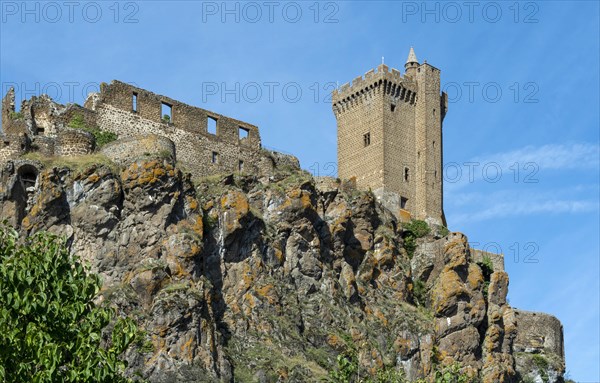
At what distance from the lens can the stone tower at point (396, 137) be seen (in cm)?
8362

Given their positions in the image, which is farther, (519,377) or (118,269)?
(519,377)

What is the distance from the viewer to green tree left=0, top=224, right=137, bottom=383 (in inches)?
1281

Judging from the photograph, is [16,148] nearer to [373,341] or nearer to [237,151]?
[237,151]

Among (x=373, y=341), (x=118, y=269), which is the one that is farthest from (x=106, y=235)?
(x=373, y=341)

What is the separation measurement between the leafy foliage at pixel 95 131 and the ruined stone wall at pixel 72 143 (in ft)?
4.81

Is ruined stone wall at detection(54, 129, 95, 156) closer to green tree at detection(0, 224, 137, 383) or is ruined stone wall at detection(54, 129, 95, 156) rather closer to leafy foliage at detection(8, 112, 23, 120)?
leafy foliage at detection(8, 112, 23, 120)

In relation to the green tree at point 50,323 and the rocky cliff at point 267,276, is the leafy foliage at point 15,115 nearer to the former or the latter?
the rocky cliff at point 267,276

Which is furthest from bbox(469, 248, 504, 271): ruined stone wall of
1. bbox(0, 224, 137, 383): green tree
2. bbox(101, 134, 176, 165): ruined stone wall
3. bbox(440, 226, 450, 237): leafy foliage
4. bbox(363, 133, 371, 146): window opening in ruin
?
bbox(0, 224, 137, 383): green tree

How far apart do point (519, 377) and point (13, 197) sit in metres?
33.3

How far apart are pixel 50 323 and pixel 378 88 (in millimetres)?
54476

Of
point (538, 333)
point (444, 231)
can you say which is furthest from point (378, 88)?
point (538, 333)

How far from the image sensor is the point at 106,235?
6188 centimetres

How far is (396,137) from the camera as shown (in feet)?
279

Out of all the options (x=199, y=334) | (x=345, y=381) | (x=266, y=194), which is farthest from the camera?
(x=266, y=194)
